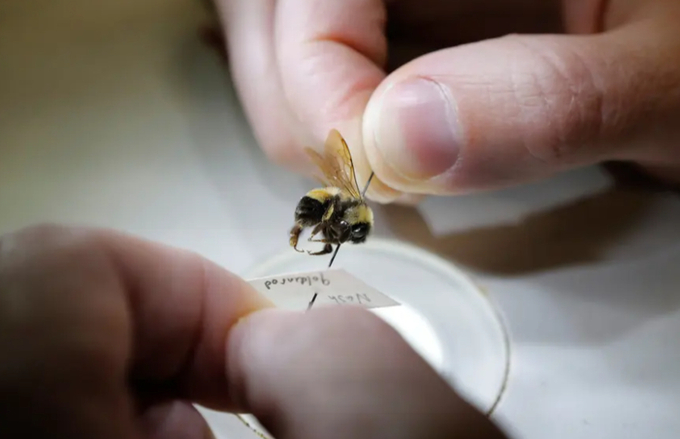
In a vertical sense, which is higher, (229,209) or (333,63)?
(333,63)

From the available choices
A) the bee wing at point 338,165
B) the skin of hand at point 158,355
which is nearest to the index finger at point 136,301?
the skin of hand at point 158,355

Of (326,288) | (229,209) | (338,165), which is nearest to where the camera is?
(326,288)

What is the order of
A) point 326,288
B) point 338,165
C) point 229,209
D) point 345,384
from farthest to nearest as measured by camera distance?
point 229,209, point 338,165, point 326,288, point 345,384

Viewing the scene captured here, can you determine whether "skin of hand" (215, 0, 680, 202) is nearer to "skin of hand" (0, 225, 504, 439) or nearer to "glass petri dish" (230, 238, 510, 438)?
"glass petri dish" (230, 238, 510, 438)

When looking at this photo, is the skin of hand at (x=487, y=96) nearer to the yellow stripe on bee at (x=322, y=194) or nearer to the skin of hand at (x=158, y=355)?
the yellow stripe on bee at (x=322, y=194)

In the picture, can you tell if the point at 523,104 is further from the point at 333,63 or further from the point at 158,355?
the point at 158,355

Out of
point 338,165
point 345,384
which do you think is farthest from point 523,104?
point 345,384

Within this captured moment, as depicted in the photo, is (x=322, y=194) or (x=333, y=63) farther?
(x=333, y=63)

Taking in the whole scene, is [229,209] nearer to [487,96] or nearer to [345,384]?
[487,96]
